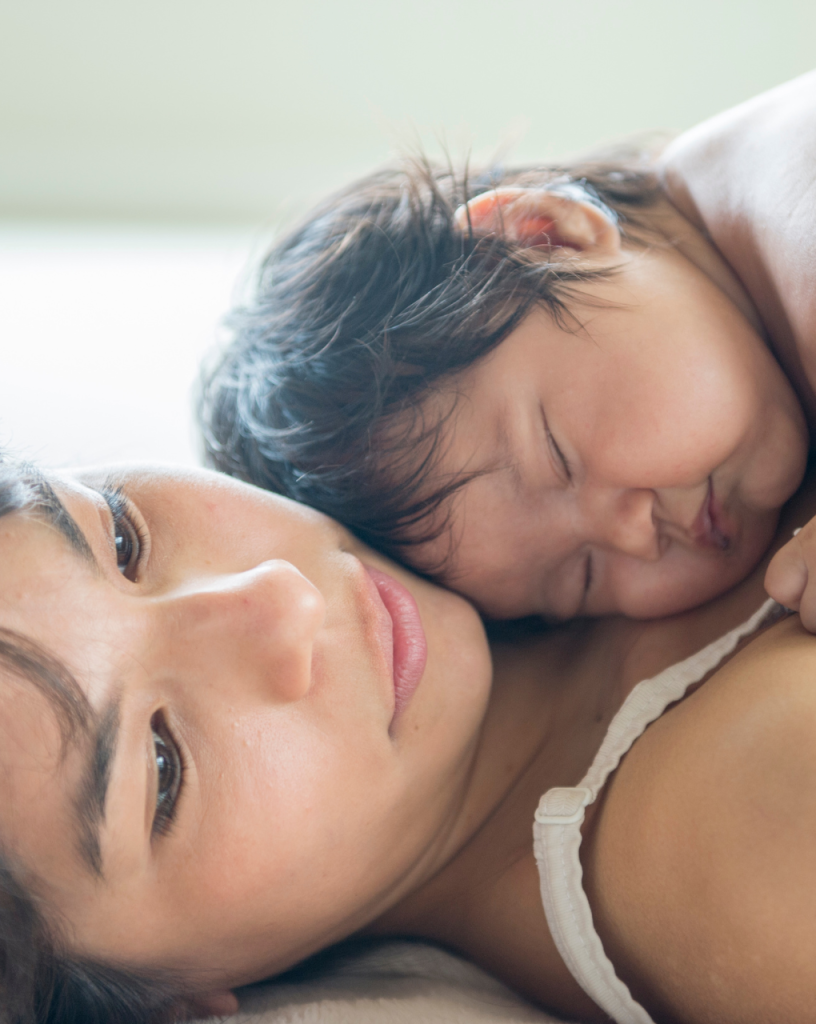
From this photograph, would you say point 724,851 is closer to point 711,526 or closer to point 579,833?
point 579,833

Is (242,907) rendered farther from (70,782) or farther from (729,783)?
(729,783)

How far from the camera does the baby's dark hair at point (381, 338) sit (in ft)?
2.96

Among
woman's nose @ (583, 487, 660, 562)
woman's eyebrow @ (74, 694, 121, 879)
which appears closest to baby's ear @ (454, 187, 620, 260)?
woman's nose @ (583, 487, 660, 562)

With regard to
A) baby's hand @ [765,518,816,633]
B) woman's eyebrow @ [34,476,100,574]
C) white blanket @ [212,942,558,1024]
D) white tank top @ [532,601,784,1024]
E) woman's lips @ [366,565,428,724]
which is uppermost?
woman's eyebrow @ [34,476,100,574]

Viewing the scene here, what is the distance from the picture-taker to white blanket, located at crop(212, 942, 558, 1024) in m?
0.72

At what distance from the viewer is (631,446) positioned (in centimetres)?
85

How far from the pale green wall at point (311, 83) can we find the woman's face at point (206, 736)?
1.51 m

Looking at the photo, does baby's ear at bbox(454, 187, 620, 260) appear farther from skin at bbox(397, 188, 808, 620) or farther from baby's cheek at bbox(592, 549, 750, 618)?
baby's cheek at bbox(592, 549, 750, 618)

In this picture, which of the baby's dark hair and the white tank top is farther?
the baby's dark hair

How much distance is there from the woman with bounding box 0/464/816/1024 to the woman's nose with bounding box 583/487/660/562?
0.11 m

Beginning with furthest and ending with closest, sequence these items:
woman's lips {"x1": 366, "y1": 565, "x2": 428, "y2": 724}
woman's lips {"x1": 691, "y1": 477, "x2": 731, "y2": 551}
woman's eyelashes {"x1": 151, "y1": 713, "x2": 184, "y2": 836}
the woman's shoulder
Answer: woman's lips {"x1": 691, "y1": 477, "x2": 731, "y2": 551}
woman's lips {"x1": 366, "y1": 565, "x2": 428, "y2": 724}
woman's eyelashes {"x1": 151, "y1": 713, "x2": 184, "y2": 836}
the woman's shoulder

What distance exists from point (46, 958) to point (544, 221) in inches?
33.6

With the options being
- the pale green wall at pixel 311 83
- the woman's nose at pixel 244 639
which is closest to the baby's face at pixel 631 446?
the woman's nose at pixel 244 639

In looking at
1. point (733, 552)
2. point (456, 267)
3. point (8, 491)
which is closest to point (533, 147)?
point (456, 267)
